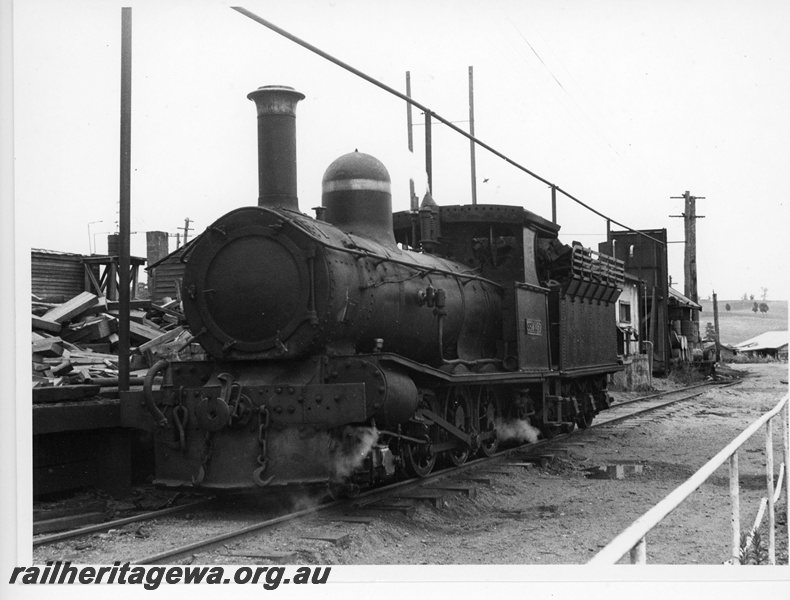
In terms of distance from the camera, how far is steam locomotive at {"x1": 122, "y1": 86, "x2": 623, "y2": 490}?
7.60m

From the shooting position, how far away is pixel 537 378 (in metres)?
11.4

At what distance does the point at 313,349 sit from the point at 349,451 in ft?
3.17

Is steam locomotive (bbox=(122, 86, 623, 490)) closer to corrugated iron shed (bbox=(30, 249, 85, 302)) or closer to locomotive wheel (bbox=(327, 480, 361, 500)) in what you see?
locomotive wheel (bbox=(327, 480, 361, 500))

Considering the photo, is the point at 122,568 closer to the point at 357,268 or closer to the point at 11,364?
the point at 11,364

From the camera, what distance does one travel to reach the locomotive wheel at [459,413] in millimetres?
9953

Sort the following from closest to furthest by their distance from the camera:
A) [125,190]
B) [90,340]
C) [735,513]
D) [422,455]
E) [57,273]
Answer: [735,513] → [125,190] → [422,455] → [90,340] → [57,273]

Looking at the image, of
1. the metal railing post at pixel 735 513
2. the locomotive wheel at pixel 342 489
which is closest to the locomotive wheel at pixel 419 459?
the locomotive wheel at pixel 342 489

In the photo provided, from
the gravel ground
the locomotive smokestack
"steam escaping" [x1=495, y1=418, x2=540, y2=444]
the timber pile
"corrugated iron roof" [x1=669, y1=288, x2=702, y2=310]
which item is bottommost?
the gravel ground

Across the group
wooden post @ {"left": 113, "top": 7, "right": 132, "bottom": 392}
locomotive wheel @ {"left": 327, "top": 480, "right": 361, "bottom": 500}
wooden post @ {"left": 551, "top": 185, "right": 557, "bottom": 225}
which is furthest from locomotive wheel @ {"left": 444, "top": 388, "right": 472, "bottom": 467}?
wooden post @ {"left": 551, "top": 185, "right": 557, "bottom": 225}

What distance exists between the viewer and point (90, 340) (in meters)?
13.1

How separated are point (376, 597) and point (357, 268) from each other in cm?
386

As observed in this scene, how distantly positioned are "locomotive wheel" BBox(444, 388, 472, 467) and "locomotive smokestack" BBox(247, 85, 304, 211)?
9.85 ft

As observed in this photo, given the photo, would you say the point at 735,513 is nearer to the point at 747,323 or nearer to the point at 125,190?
the point at 125,190

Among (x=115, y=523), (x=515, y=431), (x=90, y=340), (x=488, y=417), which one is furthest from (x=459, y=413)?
(x=90, y=340)
